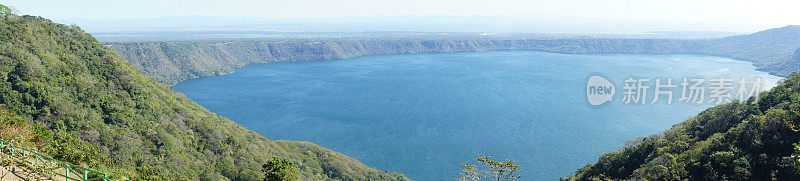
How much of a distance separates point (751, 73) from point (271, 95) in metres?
145

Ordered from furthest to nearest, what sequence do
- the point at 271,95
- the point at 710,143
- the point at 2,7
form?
the point at 271,95
the point at 2,7
the point at 710,143

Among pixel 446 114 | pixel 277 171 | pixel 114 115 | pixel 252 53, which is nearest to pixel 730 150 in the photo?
pixel 277 171

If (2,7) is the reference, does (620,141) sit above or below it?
below

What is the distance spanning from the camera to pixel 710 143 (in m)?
23.1

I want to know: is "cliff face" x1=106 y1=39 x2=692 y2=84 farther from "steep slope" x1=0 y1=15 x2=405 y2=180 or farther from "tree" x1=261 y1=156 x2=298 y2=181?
"tree" x1=261 y1=156 x2=298 y2=181

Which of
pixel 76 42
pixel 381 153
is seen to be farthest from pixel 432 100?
pixel 76 42

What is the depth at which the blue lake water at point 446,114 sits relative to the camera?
51750 millimetres

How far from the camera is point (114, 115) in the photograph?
30.1 m

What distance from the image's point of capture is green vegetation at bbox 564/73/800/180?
19141mm

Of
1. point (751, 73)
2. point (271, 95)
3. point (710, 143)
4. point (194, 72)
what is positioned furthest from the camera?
point (194, 72)

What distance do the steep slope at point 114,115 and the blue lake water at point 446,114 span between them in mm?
13759

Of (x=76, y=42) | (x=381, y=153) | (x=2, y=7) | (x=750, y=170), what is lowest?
(x=381, y=153)

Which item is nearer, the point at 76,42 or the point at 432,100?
the point at 76,42

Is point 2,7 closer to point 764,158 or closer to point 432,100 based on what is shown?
point 764,158
